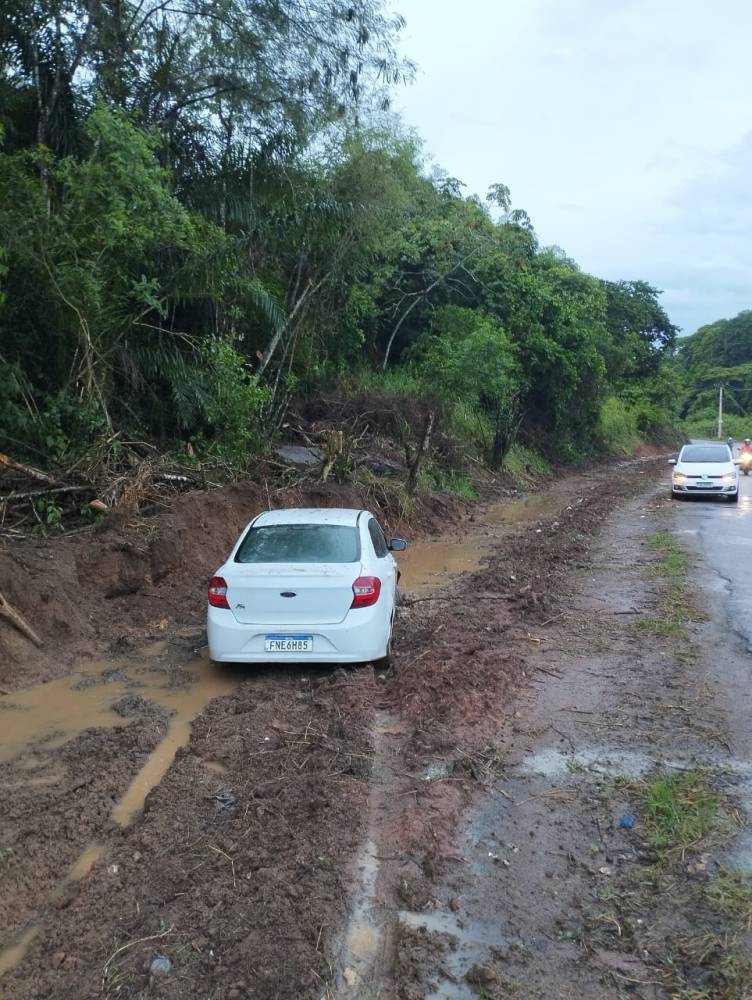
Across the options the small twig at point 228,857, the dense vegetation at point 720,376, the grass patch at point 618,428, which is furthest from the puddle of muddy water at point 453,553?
the dense vegetation at point 720,376

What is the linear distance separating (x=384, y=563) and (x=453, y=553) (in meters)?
7.53

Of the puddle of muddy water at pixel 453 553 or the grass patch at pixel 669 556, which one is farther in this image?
the puddle of muddy water at pixel 453 553

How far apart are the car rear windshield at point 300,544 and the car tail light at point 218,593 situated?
1.19 ft

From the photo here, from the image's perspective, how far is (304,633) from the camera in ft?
24.8

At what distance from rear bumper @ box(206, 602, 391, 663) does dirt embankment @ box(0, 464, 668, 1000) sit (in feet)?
0.69

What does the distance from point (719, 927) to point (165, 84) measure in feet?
44.9

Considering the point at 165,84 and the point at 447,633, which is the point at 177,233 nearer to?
the point at 165,84

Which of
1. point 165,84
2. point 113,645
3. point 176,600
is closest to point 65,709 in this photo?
point 113,645

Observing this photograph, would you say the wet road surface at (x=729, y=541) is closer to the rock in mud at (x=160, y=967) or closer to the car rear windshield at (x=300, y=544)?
the car rear windshield at (x=300, y=544)

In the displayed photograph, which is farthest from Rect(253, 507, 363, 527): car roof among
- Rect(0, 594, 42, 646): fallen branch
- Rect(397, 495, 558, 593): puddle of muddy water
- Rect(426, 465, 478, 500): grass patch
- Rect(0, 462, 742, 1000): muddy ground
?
Rect(426, 465, 478, 500): grass patch

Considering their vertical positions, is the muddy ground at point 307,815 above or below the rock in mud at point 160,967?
below

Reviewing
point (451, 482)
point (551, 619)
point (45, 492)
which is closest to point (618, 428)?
point (451, 482)

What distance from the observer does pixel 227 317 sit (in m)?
15.4

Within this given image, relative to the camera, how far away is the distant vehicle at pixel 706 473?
23484 millimetres
